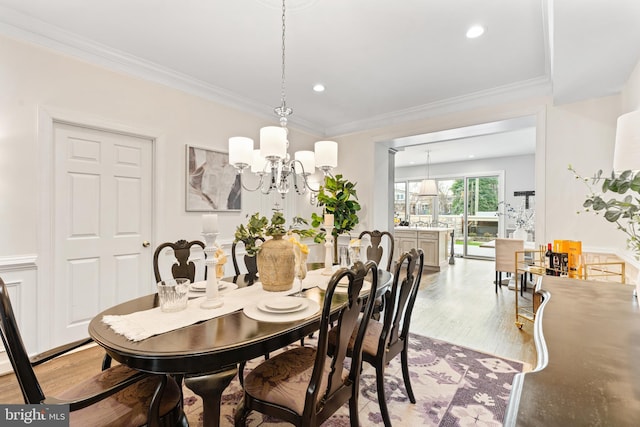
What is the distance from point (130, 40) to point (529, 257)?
6.16 meters

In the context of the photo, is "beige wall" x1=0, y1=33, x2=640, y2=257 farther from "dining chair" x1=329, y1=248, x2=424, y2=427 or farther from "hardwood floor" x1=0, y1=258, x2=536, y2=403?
"dining chair" x1=329, y1=248, x2=424, y2=427

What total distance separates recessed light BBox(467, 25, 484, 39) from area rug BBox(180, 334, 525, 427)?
273 cm

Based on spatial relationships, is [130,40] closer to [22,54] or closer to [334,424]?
[22,54]

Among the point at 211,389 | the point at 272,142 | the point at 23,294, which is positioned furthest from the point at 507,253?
the point at 23,294

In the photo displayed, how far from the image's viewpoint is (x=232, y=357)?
119 cm

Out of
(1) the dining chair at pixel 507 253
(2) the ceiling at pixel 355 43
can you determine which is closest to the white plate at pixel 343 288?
(2) the ceiling at pixel 355 43

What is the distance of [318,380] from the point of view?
1229 mm

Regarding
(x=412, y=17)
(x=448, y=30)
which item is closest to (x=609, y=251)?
(x=448, y=30)

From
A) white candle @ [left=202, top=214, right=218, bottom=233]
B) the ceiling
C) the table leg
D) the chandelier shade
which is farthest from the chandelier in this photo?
the chandelier shade

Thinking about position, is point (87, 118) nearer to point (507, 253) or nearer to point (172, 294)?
point (172, 294)

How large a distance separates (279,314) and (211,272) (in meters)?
0.44

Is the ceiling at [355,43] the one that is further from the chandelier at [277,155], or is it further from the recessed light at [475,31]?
the chandelier at [277,155]

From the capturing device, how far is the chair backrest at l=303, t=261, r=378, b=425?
1.19 m

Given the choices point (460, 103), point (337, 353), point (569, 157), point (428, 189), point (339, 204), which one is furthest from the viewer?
point (428, 189)
